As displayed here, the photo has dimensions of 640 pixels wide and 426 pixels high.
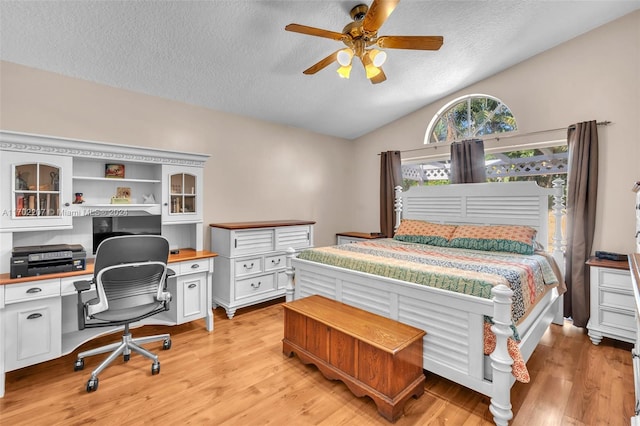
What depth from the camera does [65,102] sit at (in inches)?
112

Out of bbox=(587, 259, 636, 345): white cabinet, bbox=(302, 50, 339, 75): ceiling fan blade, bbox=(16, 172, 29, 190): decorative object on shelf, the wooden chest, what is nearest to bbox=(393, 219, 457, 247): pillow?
bbox=(587, 259, 636, 345): white cabinet

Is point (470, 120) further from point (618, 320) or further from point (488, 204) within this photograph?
point (618, 320)

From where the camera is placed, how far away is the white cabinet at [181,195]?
3.17 meters

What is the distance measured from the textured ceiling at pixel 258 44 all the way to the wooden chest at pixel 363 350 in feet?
7.87

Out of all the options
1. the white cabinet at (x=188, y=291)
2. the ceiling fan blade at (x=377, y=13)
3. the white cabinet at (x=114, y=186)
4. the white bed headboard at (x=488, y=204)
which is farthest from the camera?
the white bed headboard at (x=488, y=204)

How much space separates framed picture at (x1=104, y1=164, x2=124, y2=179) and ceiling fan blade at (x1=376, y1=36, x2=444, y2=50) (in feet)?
8.97

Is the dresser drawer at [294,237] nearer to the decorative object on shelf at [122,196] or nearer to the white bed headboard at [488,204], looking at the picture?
the white bed headboard at [488,204]

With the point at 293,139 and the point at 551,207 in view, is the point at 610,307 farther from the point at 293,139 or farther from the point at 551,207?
the point at 293,139

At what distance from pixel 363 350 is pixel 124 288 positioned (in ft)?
6.23

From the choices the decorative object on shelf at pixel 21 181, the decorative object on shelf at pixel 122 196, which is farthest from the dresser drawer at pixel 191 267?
the decorative object on shelf at pixel 21 181

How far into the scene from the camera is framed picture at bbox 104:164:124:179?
3.02 meters

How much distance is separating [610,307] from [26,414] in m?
4.69

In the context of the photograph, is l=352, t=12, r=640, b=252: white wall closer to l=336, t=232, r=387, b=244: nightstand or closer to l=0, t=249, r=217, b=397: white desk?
l=336, t=232, r=387, b=244: nightstand

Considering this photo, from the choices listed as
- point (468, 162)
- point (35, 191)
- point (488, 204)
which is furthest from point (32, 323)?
point (468, 162)
